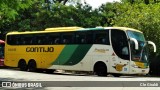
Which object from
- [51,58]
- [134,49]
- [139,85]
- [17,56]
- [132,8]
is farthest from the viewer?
[132,8]

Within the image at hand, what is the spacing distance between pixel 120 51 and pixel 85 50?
2.83m

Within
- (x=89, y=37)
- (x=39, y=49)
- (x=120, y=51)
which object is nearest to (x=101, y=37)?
(x=89, y=37)

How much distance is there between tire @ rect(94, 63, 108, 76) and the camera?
26.0 metres

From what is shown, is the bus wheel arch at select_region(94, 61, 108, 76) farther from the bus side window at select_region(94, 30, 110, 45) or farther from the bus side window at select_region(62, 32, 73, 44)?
the bus side window at select_region(62, 32, 73, 44)

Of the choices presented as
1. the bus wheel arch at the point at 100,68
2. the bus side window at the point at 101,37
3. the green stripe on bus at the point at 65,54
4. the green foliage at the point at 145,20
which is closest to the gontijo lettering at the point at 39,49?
the green stripe on bus at the point at 65,54

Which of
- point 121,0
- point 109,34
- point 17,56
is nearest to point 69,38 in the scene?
point 109,34

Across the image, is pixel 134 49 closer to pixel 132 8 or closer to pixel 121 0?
pixel 132 8

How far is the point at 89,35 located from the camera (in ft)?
87.6

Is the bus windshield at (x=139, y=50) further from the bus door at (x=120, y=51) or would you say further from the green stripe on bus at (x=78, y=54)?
the green stripe on bus at (x=78, y=54)

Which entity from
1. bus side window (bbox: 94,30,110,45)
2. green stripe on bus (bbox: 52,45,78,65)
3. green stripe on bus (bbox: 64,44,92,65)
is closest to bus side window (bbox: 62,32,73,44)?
green stripe on bus (bbox: 52,45,78,65)

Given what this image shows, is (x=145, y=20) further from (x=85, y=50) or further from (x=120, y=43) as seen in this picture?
(x=120, y=43)

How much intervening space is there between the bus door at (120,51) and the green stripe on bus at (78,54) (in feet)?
6.76

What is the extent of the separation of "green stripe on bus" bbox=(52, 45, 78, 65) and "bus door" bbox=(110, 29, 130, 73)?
330 centimetres

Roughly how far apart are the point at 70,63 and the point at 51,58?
2090 millimetres
